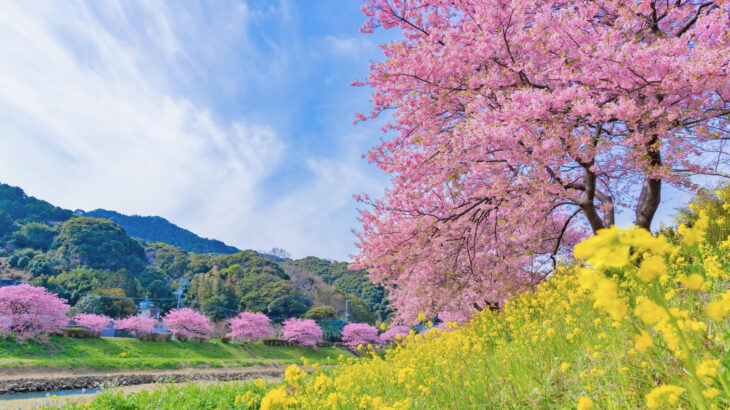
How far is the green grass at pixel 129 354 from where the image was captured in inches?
706

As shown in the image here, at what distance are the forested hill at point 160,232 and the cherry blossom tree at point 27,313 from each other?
7198cm

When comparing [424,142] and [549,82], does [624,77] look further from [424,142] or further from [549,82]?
[424,142]

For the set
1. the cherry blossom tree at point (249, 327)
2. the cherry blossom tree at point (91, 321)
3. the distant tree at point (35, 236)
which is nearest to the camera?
the cherry blossom tree at point (91, 321)

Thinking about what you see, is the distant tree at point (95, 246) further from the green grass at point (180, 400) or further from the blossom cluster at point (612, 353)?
the blossom cluster at point (612, 353)

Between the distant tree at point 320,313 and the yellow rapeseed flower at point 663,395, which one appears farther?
the distant tree at point 320,313

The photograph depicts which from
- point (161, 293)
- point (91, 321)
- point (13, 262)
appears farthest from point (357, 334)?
point (13, 262)

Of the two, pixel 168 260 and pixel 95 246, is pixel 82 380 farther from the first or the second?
pixel 168 260

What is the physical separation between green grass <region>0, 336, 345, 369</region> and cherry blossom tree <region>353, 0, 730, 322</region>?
18.5 metres

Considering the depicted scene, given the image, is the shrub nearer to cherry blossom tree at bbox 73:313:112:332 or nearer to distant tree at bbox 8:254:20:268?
cherry blossom tree at bbox 73:313:112:332

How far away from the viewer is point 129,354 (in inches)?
871

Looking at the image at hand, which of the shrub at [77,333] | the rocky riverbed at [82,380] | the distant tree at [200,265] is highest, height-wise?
the distant tree at [200,265]

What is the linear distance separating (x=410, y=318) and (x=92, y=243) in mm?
46735

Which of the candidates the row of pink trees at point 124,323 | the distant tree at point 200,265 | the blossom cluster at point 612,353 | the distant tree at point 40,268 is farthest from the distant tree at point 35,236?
the blossom cluster at point 612,353

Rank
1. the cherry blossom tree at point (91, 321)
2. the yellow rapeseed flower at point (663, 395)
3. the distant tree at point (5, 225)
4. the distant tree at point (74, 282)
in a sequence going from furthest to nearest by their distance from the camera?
1. the distant tree at point (5, 225)
2. the distant tree at point (74, 282)
3. the cherry blossom tree at point (91, 321)
4. the yellow rapeseed flower at point (663, 395)
